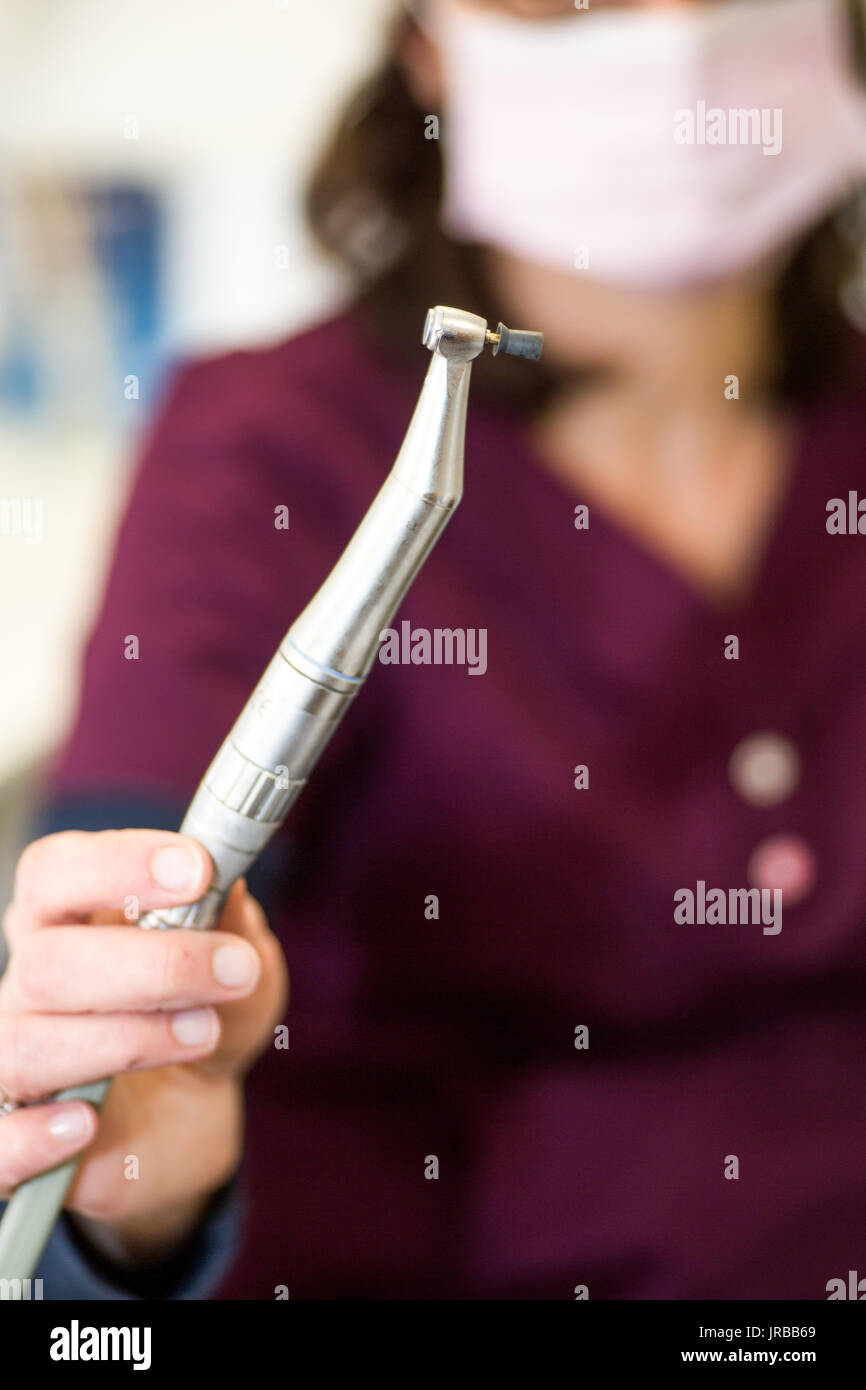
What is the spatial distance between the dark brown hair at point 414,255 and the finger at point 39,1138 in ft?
0.80

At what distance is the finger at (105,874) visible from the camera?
157mm

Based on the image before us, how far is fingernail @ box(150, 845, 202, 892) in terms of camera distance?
0.16 m

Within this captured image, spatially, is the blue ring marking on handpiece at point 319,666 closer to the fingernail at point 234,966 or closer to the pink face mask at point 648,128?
the fingernail at point 234,966

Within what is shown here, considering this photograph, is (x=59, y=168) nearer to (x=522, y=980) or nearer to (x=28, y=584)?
(x=28, y=584)

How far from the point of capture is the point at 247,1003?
19cm

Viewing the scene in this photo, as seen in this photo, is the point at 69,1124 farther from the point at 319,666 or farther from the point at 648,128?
the point at 648,128

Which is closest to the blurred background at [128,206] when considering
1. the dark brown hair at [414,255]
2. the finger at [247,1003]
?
the dark brown hair at [414,255]

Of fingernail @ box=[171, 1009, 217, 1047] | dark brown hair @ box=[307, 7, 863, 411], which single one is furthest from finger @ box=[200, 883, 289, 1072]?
dark brown hair @ box=[307, 7, 863, 411]

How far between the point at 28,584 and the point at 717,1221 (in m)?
0.39

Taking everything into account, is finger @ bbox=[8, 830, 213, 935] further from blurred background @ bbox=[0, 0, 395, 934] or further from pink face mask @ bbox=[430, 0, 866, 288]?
blurred background @ bbox=[0, 0, 395, 934]

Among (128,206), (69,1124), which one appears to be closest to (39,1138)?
(69,1124)

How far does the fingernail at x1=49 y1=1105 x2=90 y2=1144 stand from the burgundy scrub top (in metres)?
0.11

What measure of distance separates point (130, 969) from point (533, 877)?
6.2 inches
